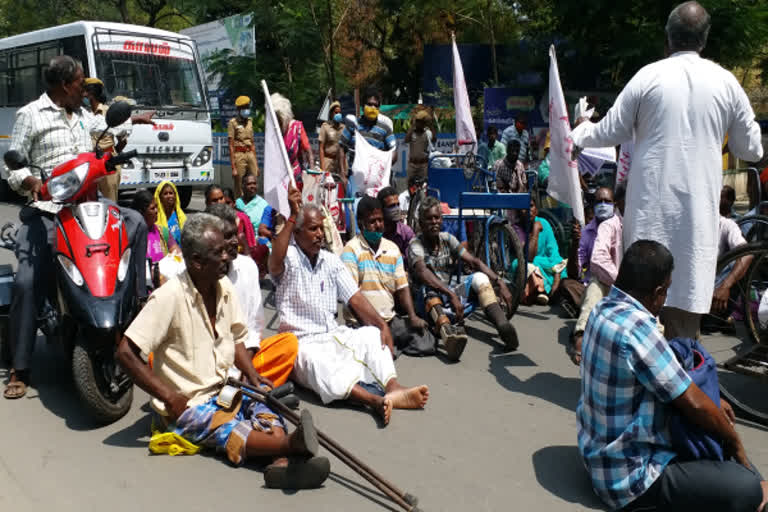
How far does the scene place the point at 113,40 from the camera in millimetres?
12602

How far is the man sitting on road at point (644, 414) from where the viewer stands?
115 inches

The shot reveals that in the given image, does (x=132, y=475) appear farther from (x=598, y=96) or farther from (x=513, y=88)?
(x=513, y=88)

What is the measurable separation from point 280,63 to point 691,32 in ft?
57.6

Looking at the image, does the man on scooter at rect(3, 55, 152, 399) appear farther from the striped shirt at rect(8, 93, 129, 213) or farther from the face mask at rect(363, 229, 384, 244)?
the face mask at rect(363, 229, 384, 244)

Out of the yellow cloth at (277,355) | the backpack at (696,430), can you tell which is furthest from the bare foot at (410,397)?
the backpack at (696,430)

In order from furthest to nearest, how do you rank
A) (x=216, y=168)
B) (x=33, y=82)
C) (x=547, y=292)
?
(x=216, y=168), (x=33, y=82), (x=547, y=292)

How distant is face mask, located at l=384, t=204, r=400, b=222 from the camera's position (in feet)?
20.1

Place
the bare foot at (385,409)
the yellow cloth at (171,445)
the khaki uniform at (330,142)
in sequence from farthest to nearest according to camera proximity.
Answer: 1. the khaki uniform at (330,142)
2. the bare foot at (385,409)
3. the yellow cloth at (171,445)

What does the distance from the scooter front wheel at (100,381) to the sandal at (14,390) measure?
714mm

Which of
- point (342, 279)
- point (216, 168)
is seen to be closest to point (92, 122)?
point (342, 279)

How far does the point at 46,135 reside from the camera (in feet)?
15.7

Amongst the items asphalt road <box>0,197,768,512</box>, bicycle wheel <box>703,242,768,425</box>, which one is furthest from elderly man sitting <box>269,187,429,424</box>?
bicycle wheel <box>703,242,768,425</box>

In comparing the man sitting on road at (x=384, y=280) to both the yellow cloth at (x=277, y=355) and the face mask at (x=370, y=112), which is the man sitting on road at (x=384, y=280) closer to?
the yellow cloth at (x=277, y=355)

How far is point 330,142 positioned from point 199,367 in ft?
25.1
